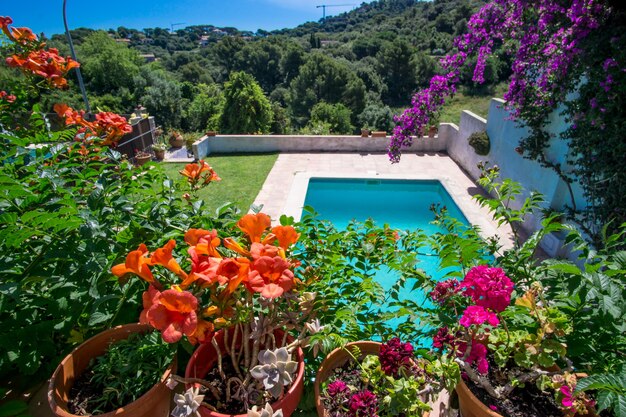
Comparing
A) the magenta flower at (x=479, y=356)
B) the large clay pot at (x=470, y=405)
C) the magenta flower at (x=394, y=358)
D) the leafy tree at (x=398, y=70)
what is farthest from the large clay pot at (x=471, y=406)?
the leafy tree at (x=398, y=70)

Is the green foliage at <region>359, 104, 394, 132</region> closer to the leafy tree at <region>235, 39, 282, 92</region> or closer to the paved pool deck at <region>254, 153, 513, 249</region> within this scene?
the paved pool deck at <region>254, 153, 513, 249</region>

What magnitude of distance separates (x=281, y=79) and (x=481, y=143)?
166 feet

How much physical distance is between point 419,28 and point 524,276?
6096 cm

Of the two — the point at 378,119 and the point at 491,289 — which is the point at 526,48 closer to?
the point at 491,289

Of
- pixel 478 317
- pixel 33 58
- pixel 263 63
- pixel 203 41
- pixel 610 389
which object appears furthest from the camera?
pixel 203 41

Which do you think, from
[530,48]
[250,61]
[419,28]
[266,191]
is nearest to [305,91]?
[250,61]

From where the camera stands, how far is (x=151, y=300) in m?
0.92

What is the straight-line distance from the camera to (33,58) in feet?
7.59

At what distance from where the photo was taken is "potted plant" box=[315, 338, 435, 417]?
1.04 meters

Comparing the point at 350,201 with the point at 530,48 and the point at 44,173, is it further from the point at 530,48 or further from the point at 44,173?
the point at 44,173

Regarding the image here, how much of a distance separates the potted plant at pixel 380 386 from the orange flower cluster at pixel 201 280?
448 millimetres

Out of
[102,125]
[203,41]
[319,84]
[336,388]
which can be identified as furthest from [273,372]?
[203,41]

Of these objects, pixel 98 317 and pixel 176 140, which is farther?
pixel 176 140

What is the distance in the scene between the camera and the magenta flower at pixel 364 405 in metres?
1.08
